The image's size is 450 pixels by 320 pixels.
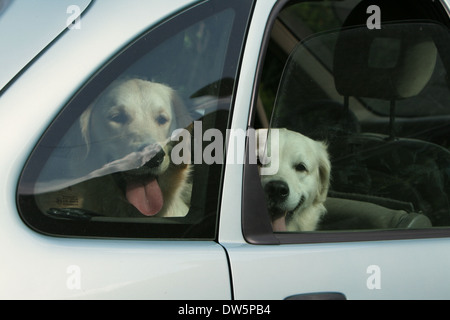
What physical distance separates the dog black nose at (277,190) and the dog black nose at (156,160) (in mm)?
414

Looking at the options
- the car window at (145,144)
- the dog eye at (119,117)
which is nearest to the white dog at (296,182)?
the car window at (145,144)

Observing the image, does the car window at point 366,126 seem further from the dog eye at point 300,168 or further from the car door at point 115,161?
the car door at point 115,161

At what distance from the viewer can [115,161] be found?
5.87 ft

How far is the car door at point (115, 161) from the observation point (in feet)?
5.25

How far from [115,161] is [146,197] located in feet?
0.59

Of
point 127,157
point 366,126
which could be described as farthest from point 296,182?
point 127,157

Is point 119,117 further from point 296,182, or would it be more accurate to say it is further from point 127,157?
point 296,182

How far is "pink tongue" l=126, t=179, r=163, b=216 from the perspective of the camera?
187 centimetres

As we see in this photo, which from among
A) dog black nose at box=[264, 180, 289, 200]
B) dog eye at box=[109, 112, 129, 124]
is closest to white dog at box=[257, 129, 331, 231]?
dog black nose at box=[264, 180, 289, 200]

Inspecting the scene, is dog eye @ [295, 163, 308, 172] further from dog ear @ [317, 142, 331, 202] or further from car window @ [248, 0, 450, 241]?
dog ear @ [317, 142, 331, 202]
